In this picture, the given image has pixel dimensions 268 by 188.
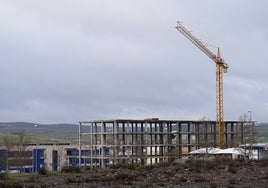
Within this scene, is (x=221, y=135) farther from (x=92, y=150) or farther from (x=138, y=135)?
(x=92, y=150)

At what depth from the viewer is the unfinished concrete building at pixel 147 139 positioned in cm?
15150

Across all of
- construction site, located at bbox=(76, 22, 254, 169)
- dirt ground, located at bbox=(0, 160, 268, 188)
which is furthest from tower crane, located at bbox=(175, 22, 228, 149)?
dirt ground, located at bbox=(0, 160, 268, 188)

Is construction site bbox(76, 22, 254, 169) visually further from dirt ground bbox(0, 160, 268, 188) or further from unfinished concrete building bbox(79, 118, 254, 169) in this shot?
dirt ground bbox(0, 160, 268, 188)

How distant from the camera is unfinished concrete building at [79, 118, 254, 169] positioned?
15150 cm

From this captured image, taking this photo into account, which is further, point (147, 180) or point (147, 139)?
point (147, 139)

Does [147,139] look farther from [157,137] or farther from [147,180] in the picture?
[147,180]

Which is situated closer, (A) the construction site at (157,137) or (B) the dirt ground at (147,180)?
(B) the dirt ground at (147,180)

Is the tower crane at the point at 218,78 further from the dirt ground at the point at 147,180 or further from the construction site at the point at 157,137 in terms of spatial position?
the dirt ground at the point at 147,180

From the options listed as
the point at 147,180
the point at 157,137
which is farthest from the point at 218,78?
the point at 147,180

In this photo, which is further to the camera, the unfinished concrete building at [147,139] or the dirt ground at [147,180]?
the unfinished concrete building at [147,139]

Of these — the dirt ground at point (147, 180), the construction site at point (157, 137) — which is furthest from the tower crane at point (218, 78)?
the dirt ground at point (147, 180)

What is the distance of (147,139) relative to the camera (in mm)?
157125

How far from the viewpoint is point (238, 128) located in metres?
180

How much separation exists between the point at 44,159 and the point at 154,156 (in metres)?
40.2
